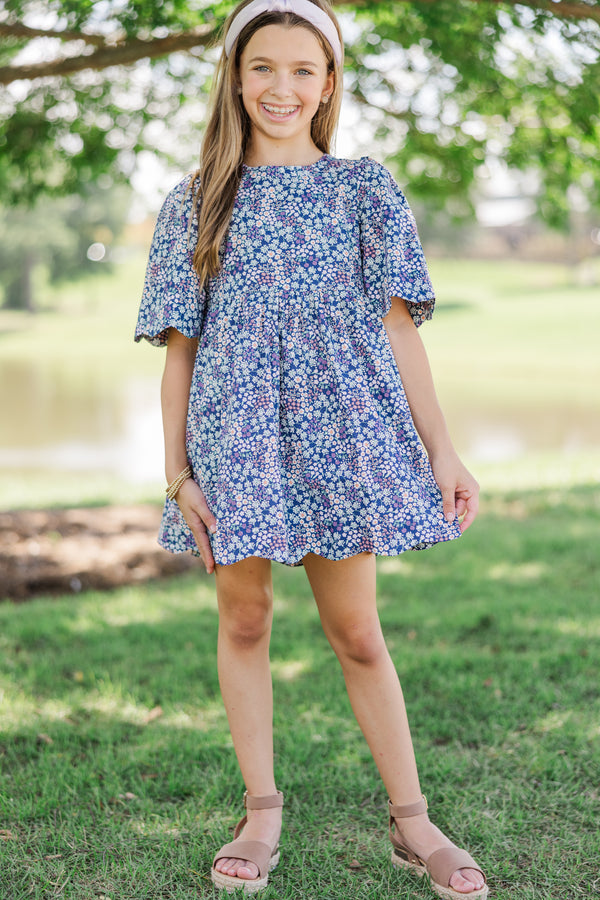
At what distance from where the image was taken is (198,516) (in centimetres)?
209

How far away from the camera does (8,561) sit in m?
4.77

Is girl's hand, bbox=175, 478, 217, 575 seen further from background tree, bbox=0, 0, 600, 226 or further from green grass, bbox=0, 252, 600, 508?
green grass, bbox=0, 252, 600, 508

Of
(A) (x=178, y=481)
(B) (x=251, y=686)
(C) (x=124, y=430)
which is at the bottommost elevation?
(C) (x=124, y=430)

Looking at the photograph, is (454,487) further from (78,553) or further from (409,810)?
(78,553)

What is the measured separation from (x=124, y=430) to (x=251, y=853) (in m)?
9.31

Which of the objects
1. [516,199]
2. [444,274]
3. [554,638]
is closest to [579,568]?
[554,638]

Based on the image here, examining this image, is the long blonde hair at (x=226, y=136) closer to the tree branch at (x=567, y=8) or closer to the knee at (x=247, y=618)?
the knee at (x=247, y=618)

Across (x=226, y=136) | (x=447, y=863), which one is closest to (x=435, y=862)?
(x=447, y=863)

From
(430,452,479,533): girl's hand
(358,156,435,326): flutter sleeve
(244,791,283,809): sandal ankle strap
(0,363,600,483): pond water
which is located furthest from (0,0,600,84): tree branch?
(0,363,600,483): pond water

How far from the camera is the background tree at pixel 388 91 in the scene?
398cm

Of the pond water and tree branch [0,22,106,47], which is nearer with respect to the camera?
tree branch [0,22,106,47]

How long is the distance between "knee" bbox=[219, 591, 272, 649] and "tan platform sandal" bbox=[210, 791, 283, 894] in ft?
1.21

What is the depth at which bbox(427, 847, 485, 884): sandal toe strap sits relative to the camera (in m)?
2.02

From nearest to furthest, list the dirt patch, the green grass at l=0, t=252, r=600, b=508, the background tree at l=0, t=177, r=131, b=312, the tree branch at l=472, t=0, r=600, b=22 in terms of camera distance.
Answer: the tree branch at l=472, t=0, r=600, b=22 → the dirt patch → the green grass at l=0, t=252, r=600, b=508 → the background tree at l=0, t=177, r=131, b=312
